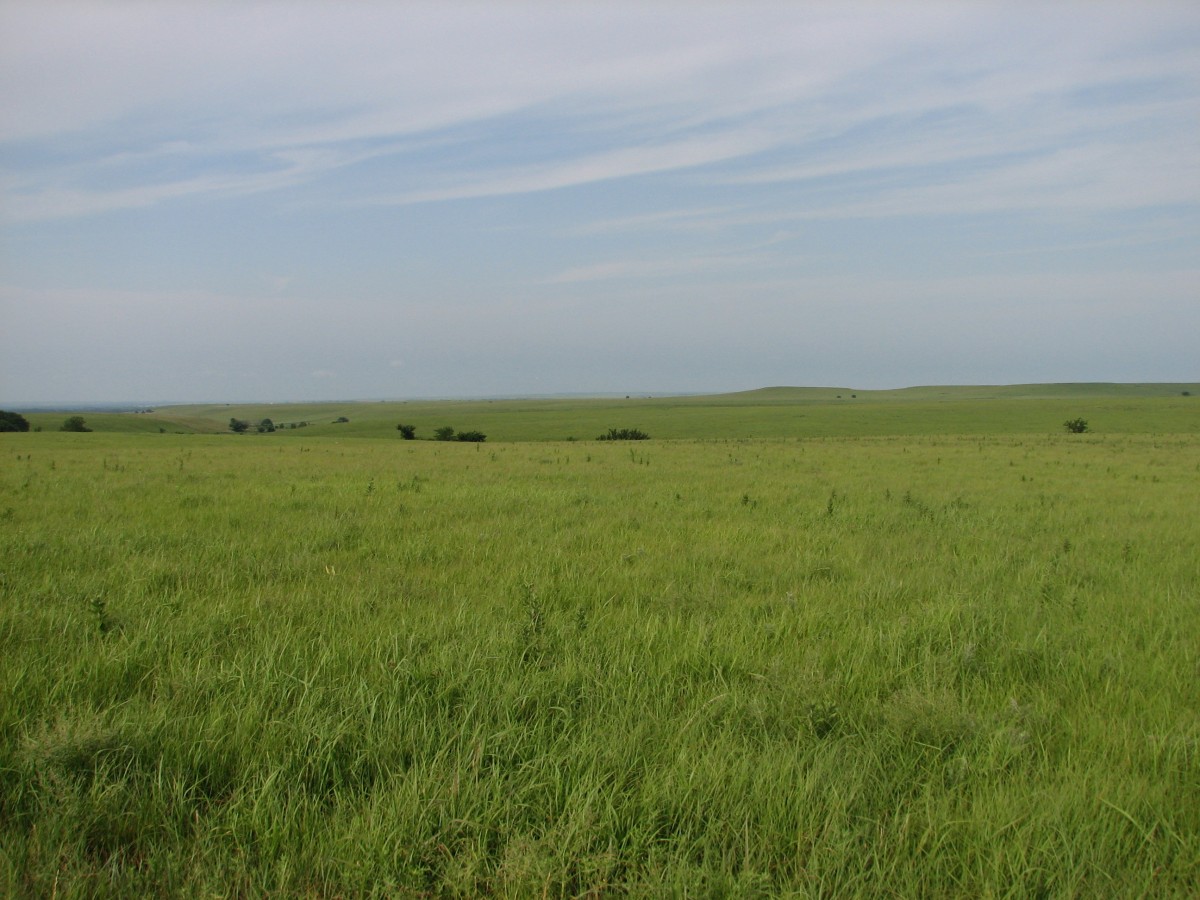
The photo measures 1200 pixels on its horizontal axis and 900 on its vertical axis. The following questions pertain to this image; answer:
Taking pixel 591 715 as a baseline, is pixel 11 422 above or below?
above

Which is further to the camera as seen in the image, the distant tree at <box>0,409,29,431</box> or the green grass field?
the distant tree at <box>0,409,29,431</box>

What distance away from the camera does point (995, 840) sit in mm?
2533

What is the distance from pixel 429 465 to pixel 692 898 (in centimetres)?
1940

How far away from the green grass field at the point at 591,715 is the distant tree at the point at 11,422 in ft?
340

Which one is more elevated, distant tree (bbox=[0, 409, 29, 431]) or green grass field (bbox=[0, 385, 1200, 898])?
distant tree (bbox=[0, 409, 29, 431])

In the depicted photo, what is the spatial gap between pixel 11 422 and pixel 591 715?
11350cm

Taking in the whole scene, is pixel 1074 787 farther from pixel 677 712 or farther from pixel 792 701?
pixel 677 712

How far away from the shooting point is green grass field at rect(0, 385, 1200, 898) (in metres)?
2.43

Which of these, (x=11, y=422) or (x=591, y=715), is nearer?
(x=591, y=715)

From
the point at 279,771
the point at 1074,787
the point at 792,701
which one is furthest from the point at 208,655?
the point at 1074,787

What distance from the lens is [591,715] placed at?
11.4 feet

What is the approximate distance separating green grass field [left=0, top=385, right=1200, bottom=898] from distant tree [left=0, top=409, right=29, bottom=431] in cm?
10372

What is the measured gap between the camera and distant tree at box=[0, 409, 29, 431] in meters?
84.0

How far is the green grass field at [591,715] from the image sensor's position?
2.43m
